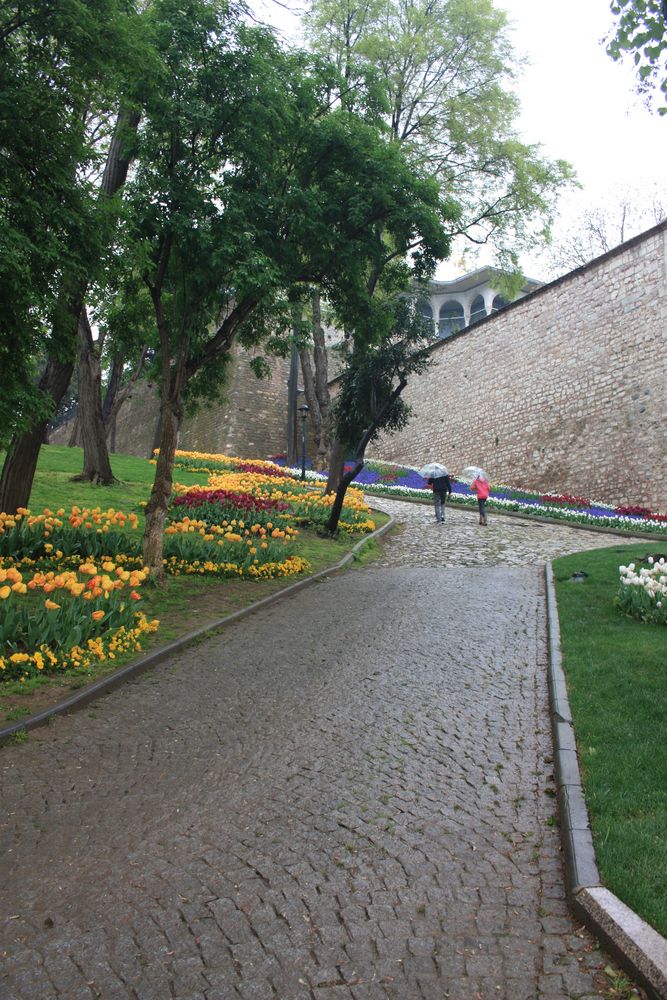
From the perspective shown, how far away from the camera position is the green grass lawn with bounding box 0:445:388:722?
484cm

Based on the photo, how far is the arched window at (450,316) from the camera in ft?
140

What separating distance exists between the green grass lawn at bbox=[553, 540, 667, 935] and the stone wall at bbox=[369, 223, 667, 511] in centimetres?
1184

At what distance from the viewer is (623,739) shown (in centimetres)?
415

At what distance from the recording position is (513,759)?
4.22m

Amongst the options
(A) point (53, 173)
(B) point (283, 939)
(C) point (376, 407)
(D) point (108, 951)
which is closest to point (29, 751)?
(D) point (108, 951)

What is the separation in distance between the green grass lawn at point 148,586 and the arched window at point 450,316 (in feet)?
89.9

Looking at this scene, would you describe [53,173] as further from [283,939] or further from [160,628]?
[283,939]

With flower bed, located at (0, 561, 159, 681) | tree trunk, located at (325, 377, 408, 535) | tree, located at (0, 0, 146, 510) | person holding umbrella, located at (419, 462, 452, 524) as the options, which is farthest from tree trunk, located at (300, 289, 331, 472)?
flower bed, located at (0, 561, 159, 681)

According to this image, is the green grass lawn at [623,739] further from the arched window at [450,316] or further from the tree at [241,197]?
the arched window at [450,316]

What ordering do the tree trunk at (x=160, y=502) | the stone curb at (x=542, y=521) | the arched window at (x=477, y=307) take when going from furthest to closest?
the arched window at (x=477, y=307) < the stone curb at (x=542, y=521) < the tree trunk at (x=160, y=502)

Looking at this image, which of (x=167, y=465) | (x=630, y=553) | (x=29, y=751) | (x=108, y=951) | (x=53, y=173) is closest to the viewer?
(x=108, y=951)

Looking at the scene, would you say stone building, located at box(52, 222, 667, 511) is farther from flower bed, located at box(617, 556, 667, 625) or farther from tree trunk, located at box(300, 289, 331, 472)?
flower bed, located at box(617, 556, 667, 625)

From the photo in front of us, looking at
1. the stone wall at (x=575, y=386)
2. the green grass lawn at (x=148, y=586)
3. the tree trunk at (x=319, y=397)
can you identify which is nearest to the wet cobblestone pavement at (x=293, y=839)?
the green grass lawn at (x=148, y=586)

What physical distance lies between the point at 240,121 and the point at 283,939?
25.6ft
